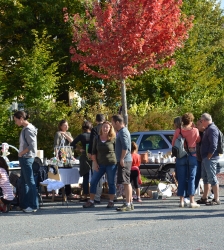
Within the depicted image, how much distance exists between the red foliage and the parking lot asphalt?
818 cm

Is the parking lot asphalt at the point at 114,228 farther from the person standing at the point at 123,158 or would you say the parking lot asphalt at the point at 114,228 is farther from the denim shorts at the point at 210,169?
the denim shorts at the point at 210,169

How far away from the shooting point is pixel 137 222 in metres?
12.5

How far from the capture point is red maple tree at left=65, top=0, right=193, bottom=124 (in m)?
22.7

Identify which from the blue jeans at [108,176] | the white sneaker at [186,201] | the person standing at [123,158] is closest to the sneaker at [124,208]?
the person standing at [123,158]

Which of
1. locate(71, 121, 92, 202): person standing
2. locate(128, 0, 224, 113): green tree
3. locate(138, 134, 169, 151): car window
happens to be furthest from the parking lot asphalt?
locate(128, 0, 224, 113): green tree

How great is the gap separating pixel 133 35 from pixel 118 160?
8908 millimetres

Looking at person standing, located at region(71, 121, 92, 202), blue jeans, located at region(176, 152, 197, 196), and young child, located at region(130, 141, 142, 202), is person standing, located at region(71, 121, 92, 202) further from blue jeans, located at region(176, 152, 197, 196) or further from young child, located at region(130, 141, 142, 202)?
blue jeans, located at region(176, 152, 197, 196)

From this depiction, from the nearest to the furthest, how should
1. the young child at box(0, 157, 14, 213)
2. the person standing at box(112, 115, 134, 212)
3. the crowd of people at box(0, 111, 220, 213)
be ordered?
the person standing at box(112, 115, 134, 212) → the crowd of people at box(0, 111, 220, 213) → the young child at box(0, 157, 14, 213)

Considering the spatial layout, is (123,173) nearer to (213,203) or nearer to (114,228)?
(213,203)

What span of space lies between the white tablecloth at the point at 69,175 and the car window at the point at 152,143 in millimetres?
5025

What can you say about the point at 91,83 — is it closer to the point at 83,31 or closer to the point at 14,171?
the point at 83,31

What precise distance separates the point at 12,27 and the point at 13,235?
20.3m

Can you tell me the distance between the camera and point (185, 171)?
1484 cm

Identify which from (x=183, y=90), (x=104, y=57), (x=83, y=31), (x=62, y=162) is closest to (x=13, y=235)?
(x=62, y=162)
